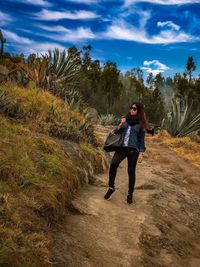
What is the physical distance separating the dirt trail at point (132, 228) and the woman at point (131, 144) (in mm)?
308

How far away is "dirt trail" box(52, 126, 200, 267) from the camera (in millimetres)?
4883

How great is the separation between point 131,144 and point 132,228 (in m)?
1.68

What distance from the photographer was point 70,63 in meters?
17.1

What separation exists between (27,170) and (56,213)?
0.87 meters

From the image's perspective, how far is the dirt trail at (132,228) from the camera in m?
4.88

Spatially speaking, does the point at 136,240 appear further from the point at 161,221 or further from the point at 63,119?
the point at 63,119

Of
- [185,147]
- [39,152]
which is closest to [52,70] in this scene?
[185,147]

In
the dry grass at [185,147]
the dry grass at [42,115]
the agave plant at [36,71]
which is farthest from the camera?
the dry grass at [185,147]

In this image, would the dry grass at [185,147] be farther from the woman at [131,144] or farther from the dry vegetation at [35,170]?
the woman at [131,144]

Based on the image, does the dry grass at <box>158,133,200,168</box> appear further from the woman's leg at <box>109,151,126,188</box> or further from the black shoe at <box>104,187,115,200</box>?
the black shoe at <box>104,187,115,200</box>

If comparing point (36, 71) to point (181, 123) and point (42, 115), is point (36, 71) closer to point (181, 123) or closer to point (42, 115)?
point (42, 115)

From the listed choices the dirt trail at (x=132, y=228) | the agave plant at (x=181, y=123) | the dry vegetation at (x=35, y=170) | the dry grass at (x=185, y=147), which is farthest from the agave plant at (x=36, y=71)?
the agave plant at (x=181, y=123)

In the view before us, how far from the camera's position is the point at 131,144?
7207 millimetres

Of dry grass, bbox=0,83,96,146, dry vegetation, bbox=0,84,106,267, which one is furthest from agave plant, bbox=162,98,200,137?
dry vegetation, bbox=0,84,106,267
